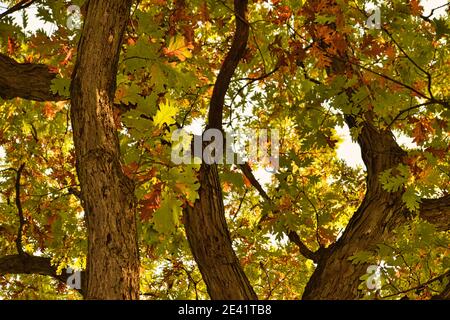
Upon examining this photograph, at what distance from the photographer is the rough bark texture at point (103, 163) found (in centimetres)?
287

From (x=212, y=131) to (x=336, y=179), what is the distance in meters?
3.57

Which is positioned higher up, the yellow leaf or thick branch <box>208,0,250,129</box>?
thick branch <box>208,0,250,129</box>

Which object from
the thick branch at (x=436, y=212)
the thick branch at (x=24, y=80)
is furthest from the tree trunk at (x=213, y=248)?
the thick branch at (x=436, y=212)

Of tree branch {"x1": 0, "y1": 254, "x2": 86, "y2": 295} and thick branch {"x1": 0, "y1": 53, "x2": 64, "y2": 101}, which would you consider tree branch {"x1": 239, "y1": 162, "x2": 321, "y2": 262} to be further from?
tree branch {"x1": 0, "y1": 254, "x2": 86, "y2": 295}

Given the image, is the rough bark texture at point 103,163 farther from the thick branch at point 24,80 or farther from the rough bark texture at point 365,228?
the rough bark texture at point 365,228

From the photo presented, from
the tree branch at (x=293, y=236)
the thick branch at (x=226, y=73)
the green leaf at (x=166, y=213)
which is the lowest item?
the green leaf at (x=166, y=213)

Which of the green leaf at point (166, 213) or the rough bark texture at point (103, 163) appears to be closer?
the rough bark texture at point (103, 163)

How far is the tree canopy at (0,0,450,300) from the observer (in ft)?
10.5

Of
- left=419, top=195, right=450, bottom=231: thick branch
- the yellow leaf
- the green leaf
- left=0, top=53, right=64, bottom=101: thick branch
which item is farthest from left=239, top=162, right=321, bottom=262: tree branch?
the yellow leaf

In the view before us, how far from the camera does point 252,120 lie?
7.89 meters

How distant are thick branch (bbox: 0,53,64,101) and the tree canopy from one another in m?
0.01

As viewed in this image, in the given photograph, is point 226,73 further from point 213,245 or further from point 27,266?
point 27,266

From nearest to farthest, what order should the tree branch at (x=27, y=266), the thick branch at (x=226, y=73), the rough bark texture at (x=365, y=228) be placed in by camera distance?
1. the thick branch at (x=226, y=73)
2. the rough bark texture at (x=365, y=228)
3. the tree branch at (x=27, y=266)
